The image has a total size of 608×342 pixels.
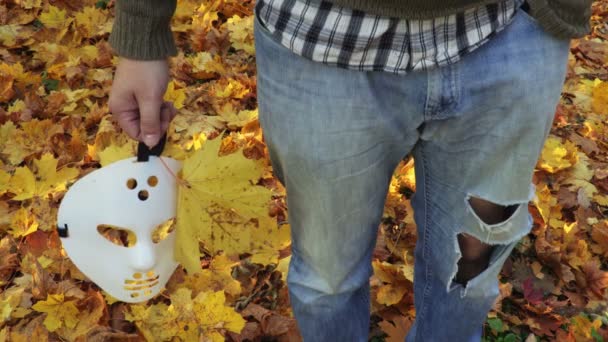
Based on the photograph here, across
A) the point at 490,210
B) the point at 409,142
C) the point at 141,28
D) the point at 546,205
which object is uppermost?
the point at 141,28

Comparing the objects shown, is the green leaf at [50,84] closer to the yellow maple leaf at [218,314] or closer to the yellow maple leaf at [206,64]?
the yellow maple leaf at [206,64]

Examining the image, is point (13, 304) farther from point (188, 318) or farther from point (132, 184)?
point (132, 184)

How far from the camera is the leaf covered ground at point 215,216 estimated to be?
160 cm

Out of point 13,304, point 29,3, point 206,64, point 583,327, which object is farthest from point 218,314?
point 29,3

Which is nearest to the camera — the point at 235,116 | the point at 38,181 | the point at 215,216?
the point at 215,216

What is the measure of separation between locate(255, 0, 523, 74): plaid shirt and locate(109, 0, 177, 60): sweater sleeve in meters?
0.22

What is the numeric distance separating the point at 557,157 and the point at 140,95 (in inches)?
69.2

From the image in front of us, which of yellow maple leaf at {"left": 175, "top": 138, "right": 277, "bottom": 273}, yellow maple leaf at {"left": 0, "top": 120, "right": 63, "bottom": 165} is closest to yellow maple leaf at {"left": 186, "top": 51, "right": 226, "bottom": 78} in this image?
yellow maple leaf at {"left": 0, "top": 120, "right": 63, "bottom": 165}

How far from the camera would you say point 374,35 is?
827mm

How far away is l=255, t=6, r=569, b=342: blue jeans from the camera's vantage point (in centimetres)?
88

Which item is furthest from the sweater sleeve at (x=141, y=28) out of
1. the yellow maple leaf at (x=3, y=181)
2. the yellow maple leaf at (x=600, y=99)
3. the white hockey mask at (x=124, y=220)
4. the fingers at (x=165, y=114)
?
the yellow maple leaf at (x=600, y=99)

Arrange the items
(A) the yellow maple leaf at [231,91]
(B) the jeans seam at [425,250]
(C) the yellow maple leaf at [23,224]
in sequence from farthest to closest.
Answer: (A) the yellow maple leaf at [231,91]
(C) the yellow maple leaf at [23,224]
(B) the jeans seam at [425,250]

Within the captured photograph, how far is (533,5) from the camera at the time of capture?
2.87 feet

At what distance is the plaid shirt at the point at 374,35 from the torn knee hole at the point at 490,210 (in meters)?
0.29
